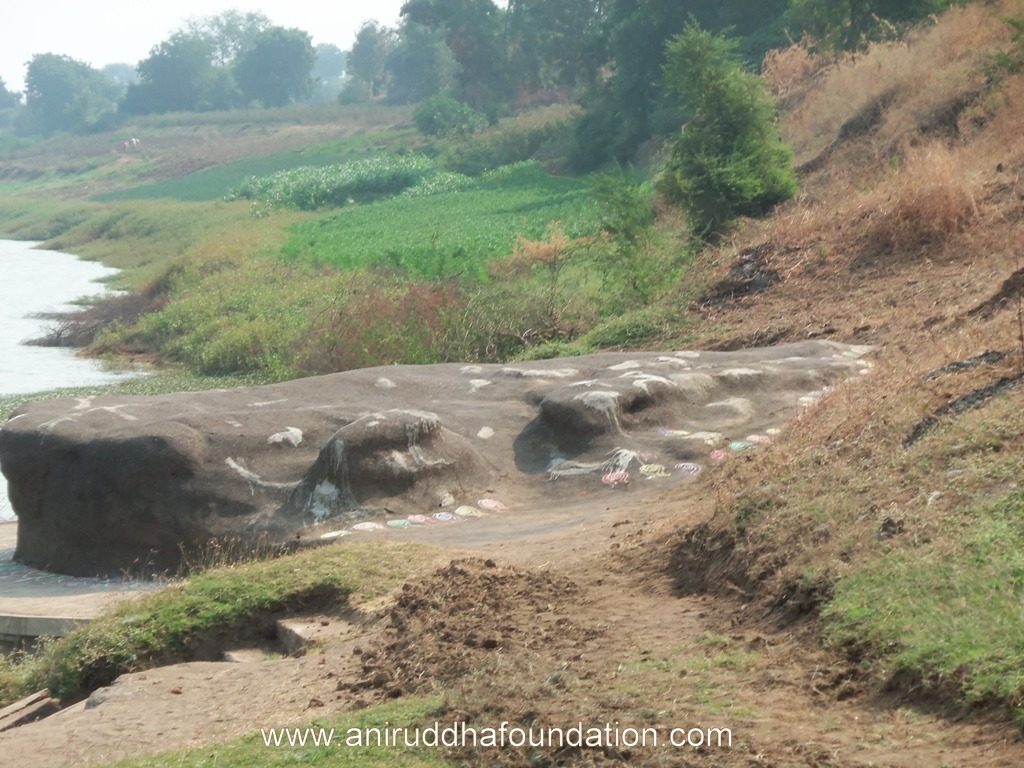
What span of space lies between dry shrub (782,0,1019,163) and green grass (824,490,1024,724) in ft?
47.8

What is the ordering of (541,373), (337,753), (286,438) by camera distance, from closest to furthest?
(337,753) < (286,438) < (541,373)

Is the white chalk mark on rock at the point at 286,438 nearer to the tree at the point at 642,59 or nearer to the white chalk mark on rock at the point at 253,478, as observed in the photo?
the white chalk mark on rock at the point at 253,478

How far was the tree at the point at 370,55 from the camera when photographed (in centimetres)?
11402

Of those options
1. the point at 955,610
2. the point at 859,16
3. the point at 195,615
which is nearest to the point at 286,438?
the point at 195,615

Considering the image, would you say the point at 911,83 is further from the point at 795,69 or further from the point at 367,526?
the point at 367,526

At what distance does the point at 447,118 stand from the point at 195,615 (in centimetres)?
5968

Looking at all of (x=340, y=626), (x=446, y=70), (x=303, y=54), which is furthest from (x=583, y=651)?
(x=303, y=54)

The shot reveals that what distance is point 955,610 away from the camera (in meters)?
5.03

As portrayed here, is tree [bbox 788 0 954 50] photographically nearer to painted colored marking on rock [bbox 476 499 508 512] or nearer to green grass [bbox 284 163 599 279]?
green grass [bbox 284 163 599 279]

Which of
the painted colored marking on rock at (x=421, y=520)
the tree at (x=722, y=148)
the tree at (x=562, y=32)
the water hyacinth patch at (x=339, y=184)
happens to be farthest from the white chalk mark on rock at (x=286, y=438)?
the tree at (x=562, y=32)

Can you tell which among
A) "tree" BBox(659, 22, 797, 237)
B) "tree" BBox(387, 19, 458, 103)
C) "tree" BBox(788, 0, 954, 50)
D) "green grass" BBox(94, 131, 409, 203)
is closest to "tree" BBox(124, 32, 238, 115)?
"tree" BBox(387, 19, 458, 103)

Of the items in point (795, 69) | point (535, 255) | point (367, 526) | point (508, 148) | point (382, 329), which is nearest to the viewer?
point (367, 526)

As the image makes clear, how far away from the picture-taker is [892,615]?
5.21 metres

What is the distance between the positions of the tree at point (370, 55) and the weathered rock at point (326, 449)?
339 feet
